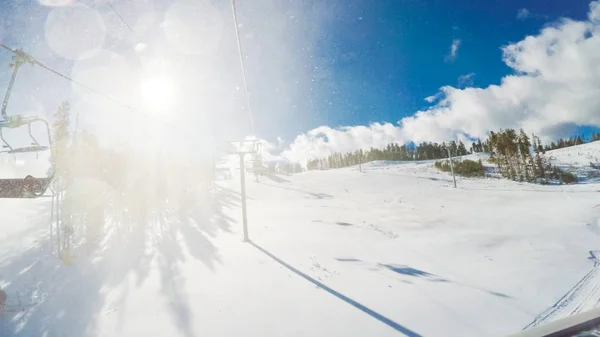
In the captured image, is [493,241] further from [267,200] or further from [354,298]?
[267,200]

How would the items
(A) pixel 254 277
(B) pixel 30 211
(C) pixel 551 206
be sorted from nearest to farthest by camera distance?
1. (A) pixel 254 277
2. (C) pixel 551 206
3. (B) pixel 30 211

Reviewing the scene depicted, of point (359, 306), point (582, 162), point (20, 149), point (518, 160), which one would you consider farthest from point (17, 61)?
point (582, 162)

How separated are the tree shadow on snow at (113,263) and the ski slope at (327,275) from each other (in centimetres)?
10

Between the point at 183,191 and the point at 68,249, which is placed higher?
the point at 183,191

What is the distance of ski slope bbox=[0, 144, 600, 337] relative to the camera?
805 centimetres

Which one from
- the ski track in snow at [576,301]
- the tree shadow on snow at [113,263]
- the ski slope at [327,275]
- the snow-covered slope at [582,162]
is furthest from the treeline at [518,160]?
the tree shadow on snow at [113,263]

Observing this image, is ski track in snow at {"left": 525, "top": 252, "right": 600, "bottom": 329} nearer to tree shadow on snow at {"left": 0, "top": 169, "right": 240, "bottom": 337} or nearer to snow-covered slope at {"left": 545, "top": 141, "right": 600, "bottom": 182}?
tree shadow on snow at {"left": 0, "top": 169, "right": 240, "bottom": 337}

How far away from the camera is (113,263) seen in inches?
653

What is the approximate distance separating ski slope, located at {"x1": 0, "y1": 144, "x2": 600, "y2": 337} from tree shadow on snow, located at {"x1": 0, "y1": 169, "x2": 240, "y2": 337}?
10 centimetres

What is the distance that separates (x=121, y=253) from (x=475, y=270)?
21581 millimetres

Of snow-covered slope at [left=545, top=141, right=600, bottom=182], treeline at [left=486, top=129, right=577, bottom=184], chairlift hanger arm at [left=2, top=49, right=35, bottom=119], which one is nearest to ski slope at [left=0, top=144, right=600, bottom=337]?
chairlift hanger arm at [left=2, top=49, right=35, bottom=119]

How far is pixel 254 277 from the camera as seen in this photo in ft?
37.8

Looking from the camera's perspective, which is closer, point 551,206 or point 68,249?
point 68,249

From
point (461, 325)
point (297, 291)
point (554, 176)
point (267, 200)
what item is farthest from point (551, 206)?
point (554, 176)
